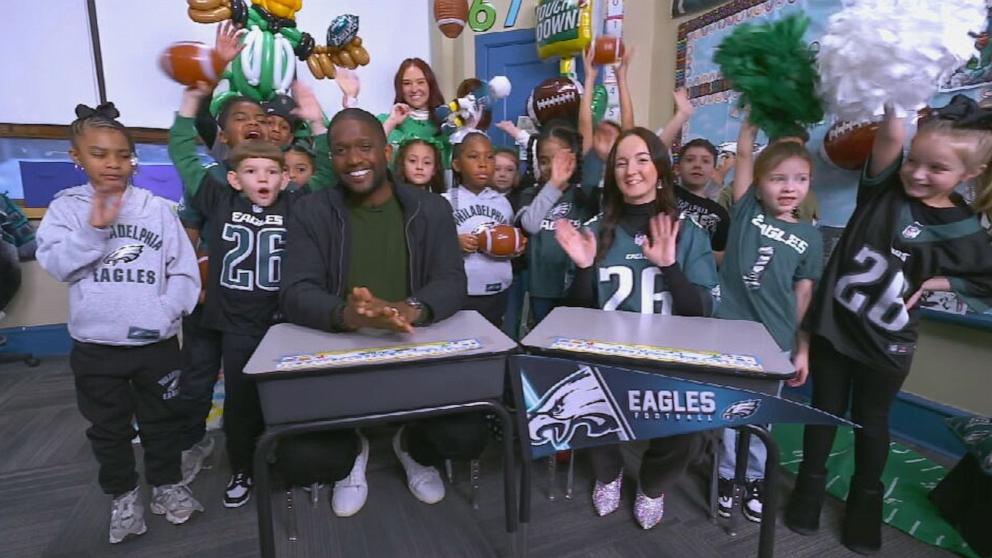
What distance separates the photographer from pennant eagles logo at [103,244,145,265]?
1.47 m

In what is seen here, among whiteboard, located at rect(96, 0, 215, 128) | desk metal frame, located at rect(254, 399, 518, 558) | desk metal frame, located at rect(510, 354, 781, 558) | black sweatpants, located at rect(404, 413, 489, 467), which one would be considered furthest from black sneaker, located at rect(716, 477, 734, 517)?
whiteboard, located at rect(96, 0, 215, 128)

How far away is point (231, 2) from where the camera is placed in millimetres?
2281

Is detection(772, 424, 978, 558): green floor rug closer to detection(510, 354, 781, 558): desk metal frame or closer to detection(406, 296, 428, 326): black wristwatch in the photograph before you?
detection(510, 354, 781, 558): desk metal frame

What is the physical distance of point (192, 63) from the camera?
217cm

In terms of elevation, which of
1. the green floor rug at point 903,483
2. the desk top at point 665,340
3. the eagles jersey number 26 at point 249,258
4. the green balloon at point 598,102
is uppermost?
the green balloon at point 598,102

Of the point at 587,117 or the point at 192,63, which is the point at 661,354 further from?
the point at 192,63

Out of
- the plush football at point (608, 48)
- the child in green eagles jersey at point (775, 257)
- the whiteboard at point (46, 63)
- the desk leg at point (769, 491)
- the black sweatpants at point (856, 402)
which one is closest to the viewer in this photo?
the desk leg at point (769, 491)

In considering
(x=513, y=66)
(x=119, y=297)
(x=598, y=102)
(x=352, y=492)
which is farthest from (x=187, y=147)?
(x=513, y=66)

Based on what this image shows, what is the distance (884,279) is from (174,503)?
Result: 225cm

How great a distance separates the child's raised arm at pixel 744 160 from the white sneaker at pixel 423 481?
4.79 feet

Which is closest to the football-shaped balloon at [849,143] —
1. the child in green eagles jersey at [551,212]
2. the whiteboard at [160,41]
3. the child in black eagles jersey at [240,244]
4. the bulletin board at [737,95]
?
the bulletin board at [737,95]

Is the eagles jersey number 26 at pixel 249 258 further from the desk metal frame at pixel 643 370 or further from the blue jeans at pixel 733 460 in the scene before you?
the blue jeans at pixel 733 460

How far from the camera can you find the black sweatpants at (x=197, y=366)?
→ 1829 millimetres

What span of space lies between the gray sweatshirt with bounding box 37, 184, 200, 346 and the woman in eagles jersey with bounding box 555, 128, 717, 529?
1.18 metres
